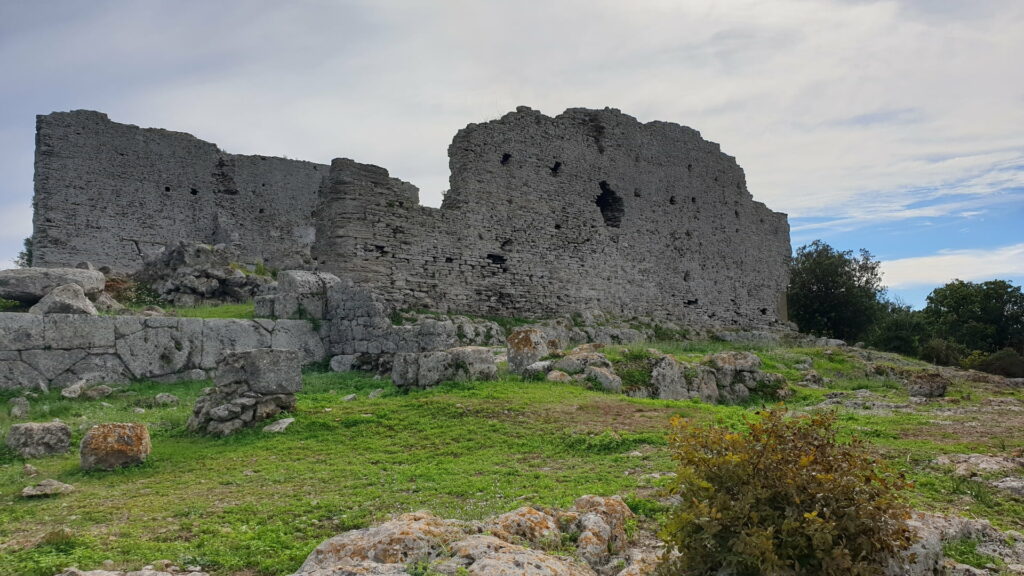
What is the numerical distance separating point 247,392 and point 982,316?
2938cm

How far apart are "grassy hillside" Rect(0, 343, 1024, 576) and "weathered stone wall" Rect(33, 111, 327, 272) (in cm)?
977

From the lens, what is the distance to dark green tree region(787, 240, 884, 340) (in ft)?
93.4

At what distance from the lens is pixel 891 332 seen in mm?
29047

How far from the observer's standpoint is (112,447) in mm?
7645

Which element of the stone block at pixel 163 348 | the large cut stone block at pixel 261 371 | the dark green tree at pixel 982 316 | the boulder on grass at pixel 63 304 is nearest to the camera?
the large cut stone block at pixel 261 371

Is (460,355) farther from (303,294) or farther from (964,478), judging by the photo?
(964,478)

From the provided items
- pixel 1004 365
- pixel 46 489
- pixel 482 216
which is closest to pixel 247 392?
pixel 46 489

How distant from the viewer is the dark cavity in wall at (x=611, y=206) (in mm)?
21547

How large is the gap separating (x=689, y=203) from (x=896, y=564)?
20.8 metres

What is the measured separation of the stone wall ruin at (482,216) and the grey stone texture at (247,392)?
233 inches

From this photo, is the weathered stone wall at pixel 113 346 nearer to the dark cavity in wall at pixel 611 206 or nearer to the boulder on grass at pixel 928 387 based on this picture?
the dark cavity in wall at pixel 611 206

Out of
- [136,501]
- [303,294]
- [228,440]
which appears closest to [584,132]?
[303,294]

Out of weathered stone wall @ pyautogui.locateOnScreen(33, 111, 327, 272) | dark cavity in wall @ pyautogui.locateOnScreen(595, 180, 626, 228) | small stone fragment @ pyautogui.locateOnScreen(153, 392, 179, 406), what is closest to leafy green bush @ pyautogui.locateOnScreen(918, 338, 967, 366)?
dark cavity in wall @ pyautogui.locateOnScreen(595, 180, 626, 228)

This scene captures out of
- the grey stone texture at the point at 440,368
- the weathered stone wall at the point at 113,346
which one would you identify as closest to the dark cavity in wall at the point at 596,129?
the grey stone texture at the point at 440,368
